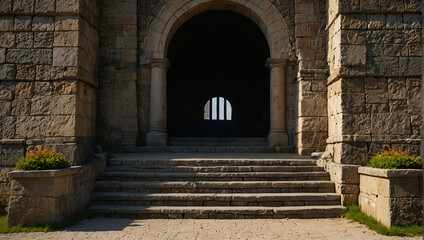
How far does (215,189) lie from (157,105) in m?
3.45

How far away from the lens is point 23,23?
688cm

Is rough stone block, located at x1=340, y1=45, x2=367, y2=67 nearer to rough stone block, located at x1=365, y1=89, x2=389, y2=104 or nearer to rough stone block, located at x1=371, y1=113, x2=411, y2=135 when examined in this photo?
rough stone block, located at x1=365, y1=89, x2=389, y2=104

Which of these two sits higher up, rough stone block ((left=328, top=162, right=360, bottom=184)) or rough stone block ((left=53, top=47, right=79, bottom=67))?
rough stone block ((left=53, top=47, right=79, bottom=67))

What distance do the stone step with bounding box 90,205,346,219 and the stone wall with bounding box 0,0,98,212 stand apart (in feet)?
5.28

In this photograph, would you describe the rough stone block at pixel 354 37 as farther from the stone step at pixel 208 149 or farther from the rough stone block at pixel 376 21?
the stone step at pixel 208 149

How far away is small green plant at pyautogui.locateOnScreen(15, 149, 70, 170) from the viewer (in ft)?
18.3

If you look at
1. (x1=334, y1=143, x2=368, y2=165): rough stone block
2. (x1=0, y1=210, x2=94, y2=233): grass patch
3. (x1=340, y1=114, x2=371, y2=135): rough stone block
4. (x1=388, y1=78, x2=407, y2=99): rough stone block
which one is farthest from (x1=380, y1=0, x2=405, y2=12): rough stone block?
(x1=0, y1=210, x2=94, y2=233): grass patch

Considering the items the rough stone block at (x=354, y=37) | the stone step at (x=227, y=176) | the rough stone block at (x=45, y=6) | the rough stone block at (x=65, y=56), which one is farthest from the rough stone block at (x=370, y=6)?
the rough stone block at (x=45, y=6)

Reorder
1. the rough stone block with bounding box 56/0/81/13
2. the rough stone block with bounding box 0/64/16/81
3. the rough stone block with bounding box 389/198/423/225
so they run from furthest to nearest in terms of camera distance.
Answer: the rough stone block with bounding box 56/0/81/13 < the rough stone block with bounding box 0/64/16/81 < the rough stone block with bounding box 389/198/423/225

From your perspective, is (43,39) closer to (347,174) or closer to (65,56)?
(65,56)

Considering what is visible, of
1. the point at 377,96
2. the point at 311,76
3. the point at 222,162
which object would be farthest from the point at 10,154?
the point at 377,96

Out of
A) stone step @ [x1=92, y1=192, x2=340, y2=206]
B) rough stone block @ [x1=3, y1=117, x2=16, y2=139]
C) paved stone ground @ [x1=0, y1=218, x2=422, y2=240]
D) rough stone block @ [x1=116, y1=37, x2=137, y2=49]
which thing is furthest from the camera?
rough stone block @ [x1=116, y1=37, x2=137, y2=49]

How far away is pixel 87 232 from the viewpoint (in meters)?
5.10

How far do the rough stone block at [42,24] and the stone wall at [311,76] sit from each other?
18.5ft
